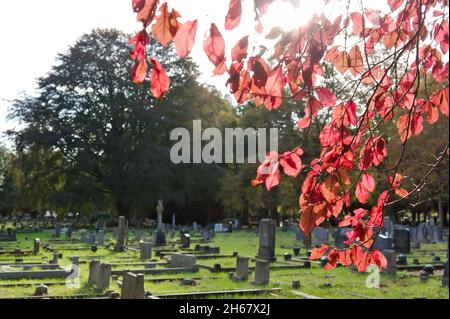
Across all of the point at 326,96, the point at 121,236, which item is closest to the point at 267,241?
the point at 121,236

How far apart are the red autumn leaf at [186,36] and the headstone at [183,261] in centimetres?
1462

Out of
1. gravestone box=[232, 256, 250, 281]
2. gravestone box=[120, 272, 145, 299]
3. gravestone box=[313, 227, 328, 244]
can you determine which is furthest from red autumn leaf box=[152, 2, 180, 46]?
gravestone box=[313, 227, 328, 244]

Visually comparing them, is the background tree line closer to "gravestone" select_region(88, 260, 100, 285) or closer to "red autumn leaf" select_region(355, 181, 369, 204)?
"gravestone" select_region(88, 260, 100, 285)

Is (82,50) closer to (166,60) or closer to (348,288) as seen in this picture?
(166,60)

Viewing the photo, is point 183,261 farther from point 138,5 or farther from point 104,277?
point 138,5

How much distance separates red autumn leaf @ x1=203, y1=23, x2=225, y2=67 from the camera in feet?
6.79

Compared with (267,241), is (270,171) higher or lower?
higher

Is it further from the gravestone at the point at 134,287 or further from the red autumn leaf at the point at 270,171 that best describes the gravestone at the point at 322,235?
the red autumn leaf at the point at 270,171

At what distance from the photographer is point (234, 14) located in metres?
2.11

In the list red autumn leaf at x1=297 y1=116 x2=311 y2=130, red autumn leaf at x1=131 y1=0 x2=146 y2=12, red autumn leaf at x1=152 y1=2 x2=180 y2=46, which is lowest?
red autumn leaf at x1=297 y1=116 x2=311 y2=130

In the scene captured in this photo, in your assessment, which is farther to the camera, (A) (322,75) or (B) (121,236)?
(B) (121,236)

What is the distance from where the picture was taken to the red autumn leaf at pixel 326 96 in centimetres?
259

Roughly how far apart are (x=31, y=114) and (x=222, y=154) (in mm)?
15067

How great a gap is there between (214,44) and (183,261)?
15135 mm
